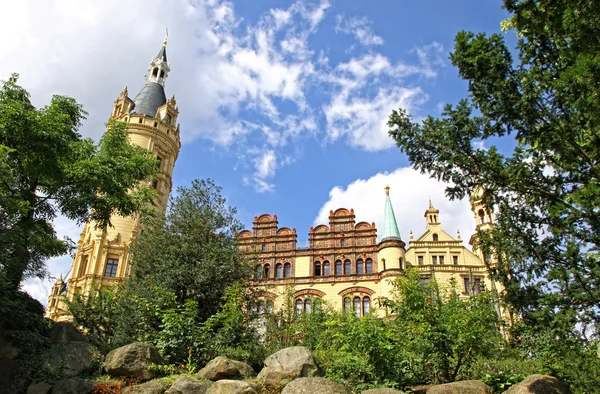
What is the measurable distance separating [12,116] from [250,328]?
1025 centimetres

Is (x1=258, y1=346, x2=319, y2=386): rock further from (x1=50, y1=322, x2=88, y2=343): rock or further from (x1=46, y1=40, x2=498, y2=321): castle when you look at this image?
(x1=46, y1=40, x2=498, y2=321): castle

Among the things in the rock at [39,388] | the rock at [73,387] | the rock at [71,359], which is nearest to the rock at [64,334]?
the rock at [71,359]

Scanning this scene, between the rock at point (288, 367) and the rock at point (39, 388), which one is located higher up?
the rock at point (288, 367)

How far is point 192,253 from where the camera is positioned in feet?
58.0

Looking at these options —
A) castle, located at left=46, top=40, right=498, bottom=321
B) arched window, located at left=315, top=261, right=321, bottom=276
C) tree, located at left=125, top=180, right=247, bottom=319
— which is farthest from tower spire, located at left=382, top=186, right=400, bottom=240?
tree, located at left=125, top=180, right=247, bottom=319

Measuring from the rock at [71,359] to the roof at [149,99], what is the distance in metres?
28.6

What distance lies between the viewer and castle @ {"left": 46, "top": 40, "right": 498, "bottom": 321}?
30.8 meters

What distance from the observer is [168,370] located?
12.4 m

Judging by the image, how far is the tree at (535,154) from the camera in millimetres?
8047

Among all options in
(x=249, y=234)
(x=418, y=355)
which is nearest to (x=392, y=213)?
(x=249, y=234)

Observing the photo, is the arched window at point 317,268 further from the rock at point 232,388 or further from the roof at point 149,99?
the rock at point 232,388

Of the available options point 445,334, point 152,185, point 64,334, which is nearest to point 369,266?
point 152,185

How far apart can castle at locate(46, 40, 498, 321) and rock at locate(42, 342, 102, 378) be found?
16753 mm

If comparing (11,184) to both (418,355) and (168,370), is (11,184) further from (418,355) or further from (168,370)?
(418,355)
